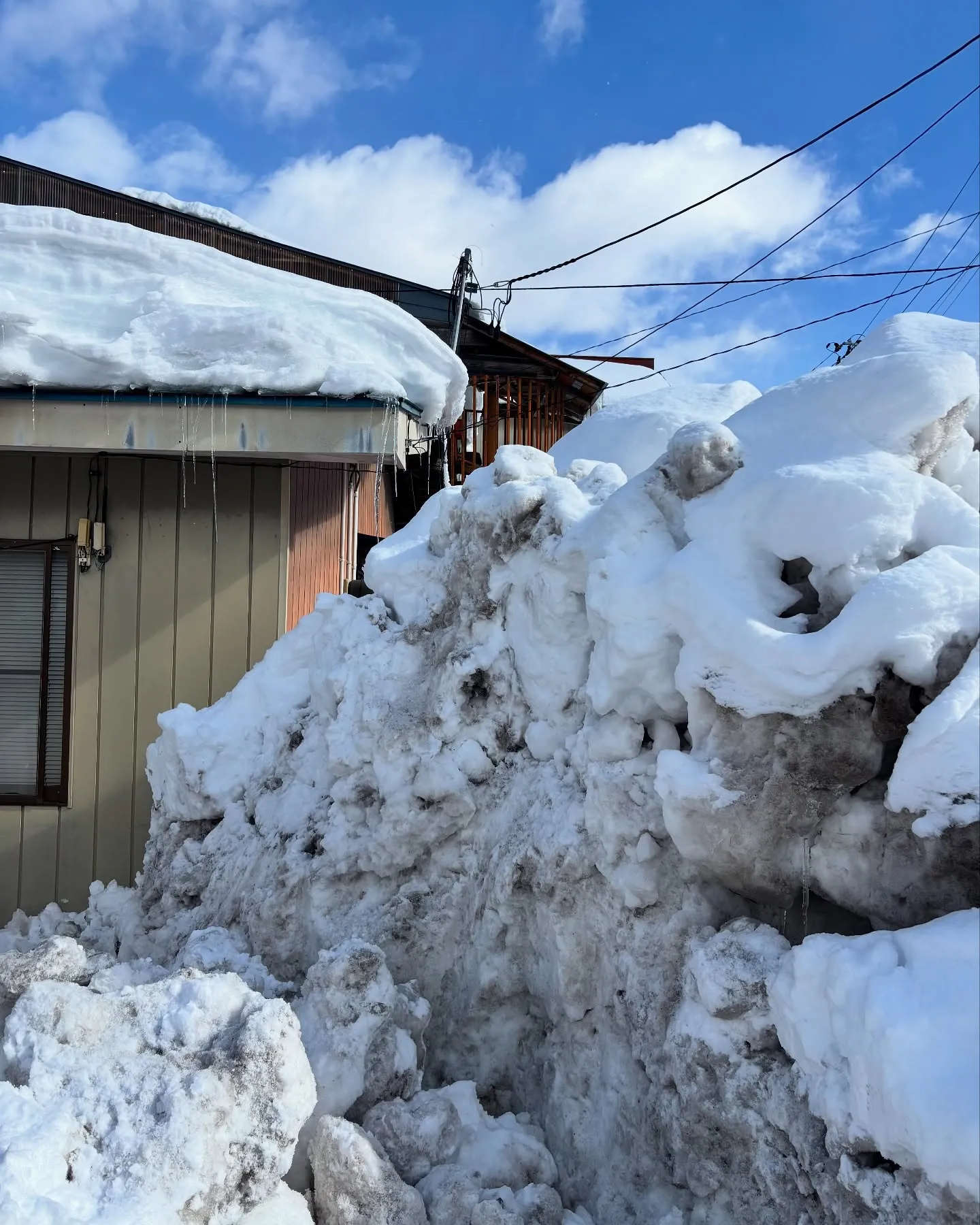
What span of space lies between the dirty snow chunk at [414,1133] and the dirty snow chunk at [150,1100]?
0.89ft

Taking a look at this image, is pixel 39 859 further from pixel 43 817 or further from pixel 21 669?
pixel 21 669

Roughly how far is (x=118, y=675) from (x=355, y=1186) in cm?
354

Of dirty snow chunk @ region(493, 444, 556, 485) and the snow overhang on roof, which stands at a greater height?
the snow overhang on roof

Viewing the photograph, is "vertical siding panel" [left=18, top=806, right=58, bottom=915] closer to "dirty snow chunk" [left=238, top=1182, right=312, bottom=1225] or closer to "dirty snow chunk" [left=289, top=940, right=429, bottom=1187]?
"dirty snow chunk" [left=289, top=940, right=429, bottom=1187]

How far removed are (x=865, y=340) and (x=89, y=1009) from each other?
2.90 m

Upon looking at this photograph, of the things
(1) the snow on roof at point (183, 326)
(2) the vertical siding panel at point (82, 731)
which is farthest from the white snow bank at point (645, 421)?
(2) the vertical siding panel at point (82, 731)

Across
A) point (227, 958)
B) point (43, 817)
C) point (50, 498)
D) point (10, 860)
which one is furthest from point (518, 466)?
point (10, 860)

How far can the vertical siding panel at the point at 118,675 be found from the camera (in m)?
5.05

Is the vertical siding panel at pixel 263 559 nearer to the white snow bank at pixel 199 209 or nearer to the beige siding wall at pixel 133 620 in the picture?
the beige siding wall at pixel 133 620

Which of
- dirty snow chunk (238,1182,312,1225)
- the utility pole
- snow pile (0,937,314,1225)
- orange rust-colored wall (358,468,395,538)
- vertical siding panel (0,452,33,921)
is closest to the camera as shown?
snow pile (0,937,314,1225)

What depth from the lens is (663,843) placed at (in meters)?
2.48

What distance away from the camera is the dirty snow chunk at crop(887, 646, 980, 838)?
6.28 feet

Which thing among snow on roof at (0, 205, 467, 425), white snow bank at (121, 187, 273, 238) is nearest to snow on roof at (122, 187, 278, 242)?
white snow bank at (121, 187, 273, 238)

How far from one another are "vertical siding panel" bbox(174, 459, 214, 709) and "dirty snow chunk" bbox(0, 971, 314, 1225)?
111 inches
